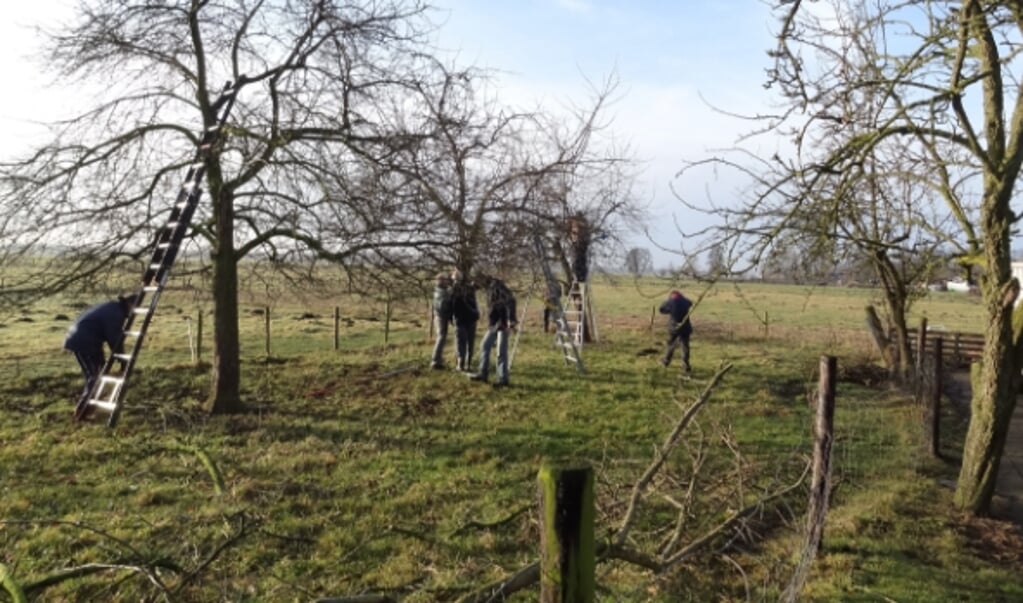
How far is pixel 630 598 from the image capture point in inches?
160

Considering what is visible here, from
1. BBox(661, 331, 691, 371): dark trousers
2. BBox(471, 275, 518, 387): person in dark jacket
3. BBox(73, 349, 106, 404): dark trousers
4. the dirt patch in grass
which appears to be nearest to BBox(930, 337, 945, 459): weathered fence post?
the dirt patch in grass

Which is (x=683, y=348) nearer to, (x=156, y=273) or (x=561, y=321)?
(x=561, y=321)

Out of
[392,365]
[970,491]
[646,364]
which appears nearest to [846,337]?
[646,364]

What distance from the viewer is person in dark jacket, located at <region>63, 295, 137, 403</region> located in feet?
29.8

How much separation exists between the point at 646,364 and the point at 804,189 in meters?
8.40

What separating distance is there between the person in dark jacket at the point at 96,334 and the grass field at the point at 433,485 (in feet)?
1.24

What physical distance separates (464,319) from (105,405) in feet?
17.6

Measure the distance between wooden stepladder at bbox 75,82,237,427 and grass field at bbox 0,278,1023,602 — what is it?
38 cm

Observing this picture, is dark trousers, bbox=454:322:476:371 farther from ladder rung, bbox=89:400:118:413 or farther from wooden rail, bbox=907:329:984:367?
wooden rail, bbox=907:329:984:367

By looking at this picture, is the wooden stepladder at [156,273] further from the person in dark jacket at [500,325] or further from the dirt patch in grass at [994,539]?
the dirt patch in grass at [994,539]

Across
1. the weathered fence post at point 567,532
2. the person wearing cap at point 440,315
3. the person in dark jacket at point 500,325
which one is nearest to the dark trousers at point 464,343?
the person wearing cap at point 440,315

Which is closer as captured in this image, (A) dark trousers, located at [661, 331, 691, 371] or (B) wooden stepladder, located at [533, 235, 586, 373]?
(A) dark trousers, located at [661, 331, 691, 371]

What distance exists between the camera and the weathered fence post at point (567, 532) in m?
2.01

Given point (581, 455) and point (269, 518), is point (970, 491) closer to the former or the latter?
point (581, 455)
